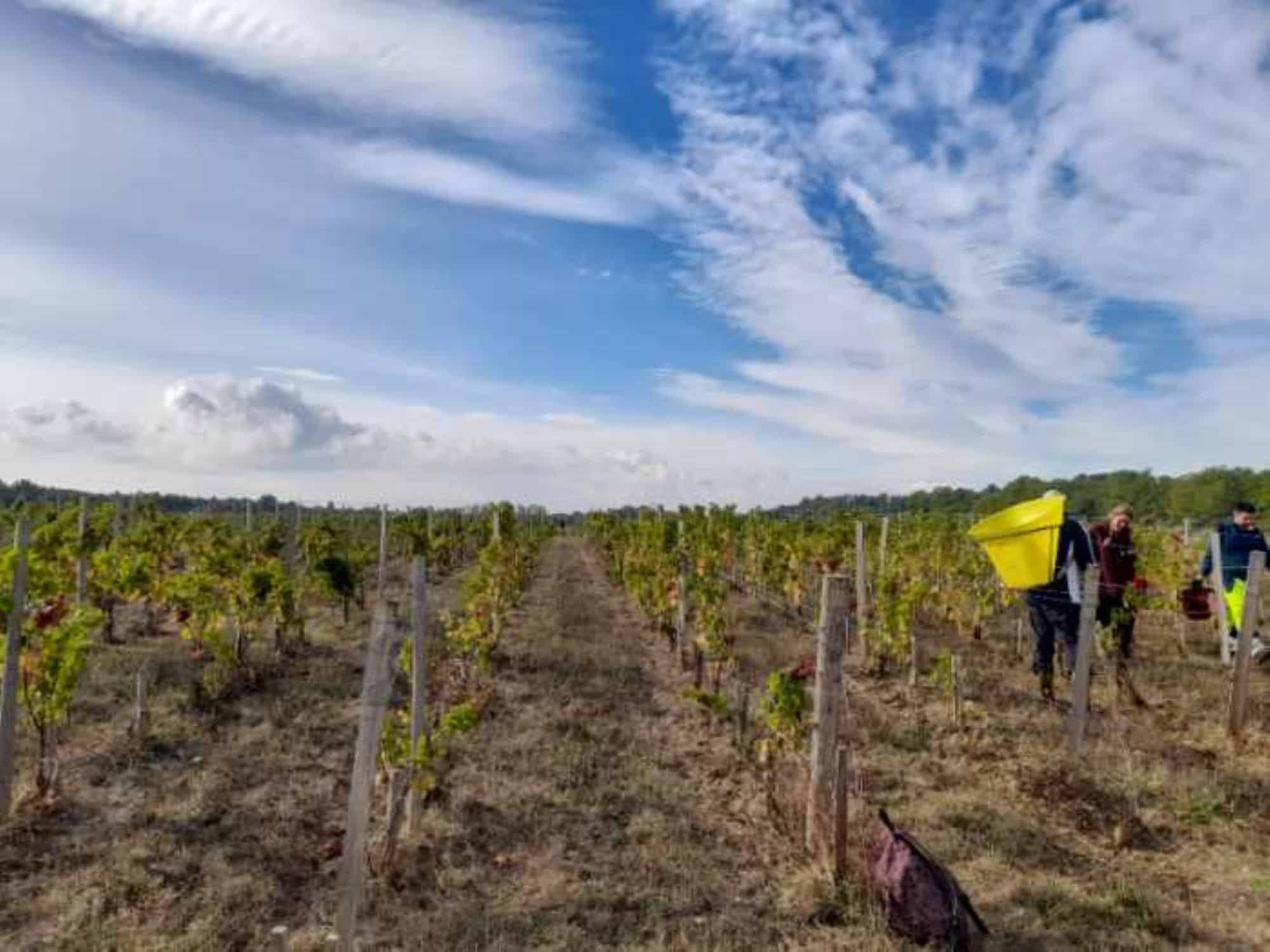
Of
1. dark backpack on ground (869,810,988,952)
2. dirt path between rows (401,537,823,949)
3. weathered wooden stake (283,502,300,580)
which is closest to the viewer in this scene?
dark backpack on ground (869,810,988,952)

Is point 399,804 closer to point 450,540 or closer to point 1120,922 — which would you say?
point 1120,922

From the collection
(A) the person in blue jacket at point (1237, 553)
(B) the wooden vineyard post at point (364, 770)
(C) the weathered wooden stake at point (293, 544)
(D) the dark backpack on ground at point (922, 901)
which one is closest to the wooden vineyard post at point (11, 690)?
(B) the wooden vineyard post at point (364, 770)

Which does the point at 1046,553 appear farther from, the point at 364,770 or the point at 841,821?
the point at 364,770

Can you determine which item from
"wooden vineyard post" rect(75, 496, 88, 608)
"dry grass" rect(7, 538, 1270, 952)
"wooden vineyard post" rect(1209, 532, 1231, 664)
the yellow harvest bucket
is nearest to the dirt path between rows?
"dry grass" rect(7, 538, 1270, 952)

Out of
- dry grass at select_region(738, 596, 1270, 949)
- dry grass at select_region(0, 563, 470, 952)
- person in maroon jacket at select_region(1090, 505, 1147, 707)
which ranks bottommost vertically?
dry grass at select_region(0, 563, 470, 952)

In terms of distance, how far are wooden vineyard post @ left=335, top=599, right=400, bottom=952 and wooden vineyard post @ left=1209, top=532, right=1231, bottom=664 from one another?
26.4 ft

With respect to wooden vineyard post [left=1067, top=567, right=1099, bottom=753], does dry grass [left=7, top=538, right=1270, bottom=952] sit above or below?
below

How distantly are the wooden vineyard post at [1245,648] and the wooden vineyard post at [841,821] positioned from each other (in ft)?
13.4

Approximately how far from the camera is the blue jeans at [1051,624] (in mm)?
7535

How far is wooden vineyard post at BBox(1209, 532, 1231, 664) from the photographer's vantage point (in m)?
8.11

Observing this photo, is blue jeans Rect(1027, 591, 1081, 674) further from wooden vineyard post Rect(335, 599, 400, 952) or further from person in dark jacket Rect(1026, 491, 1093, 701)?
wooden vineyard post Rect(335, 599, 400, 952)

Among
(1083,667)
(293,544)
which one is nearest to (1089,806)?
(1083,667)

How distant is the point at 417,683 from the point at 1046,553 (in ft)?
17.6

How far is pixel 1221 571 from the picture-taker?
27.1 ft
